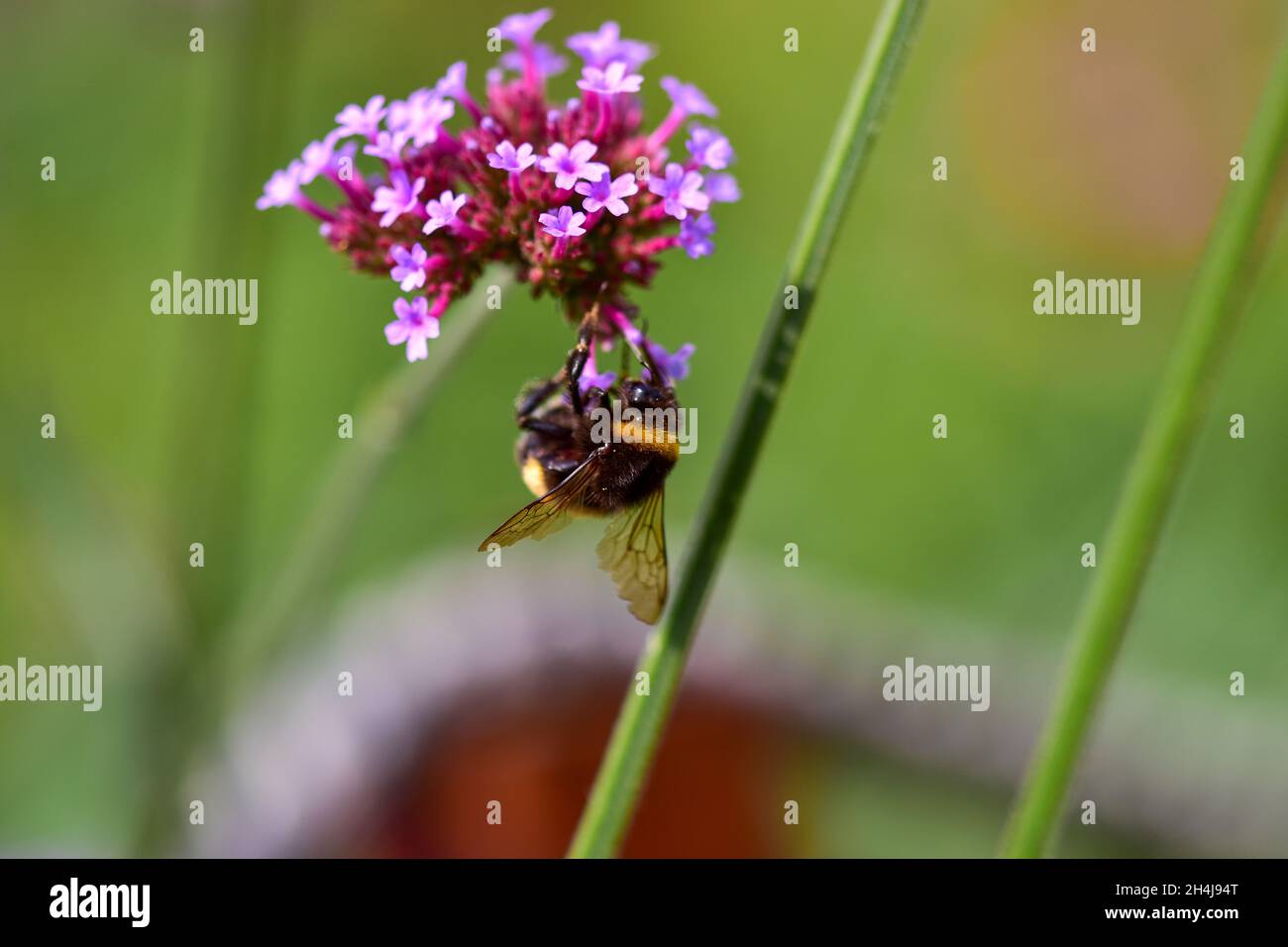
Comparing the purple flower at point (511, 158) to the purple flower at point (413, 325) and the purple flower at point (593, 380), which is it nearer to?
the purple flower at point (413, 325)

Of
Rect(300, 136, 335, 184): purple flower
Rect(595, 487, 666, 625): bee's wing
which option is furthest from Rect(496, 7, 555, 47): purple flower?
Rect(595, 487, 666, 625): bee's wing

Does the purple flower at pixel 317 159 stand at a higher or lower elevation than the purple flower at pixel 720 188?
higher

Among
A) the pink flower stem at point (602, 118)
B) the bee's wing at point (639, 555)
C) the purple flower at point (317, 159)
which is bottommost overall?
the bee's wing at point (639, 555)

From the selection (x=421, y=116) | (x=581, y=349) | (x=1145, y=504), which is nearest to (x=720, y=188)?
(x=581, y=349)

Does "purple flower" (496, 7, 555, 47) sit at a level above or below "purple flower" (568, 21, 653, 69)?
above

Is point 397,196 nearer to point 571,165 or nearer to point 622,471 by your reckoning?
point 571,165

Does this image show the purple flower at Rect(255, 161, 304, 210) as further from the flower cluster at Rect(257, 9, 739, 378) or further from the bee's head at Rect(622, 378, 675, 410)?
the bee's head at Rect(622, 378, 675, 410)

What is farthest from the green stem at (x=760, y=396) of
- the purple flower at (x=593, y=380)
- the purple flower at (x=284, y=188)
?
the purple flower at (x=284, y=188)
